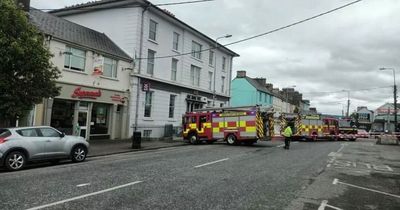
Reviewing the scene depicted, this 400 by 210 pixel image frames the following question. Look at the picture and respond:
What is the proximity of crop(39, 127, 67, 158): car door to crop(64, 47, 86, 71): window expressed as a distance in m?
9.66

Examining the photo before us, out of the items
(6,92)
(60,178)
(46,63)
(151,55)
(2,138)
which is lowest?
(60,178)

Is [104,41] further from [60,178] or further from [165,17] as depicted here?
[60,178]

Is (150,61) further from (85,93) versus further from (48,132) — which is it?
(48,132)

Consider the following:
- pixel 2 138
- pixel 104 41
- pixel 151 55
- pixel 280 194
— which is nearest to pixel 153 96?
pixel 151 55

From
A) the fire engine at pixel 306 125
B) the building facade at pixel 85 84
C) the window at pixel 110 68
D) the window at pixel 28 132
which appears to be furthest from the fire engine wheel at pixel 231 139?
the window at pixel 28 132

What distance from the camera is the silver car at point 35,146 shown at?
12.6 meters

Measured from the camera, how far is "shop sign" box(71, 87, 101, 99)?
77.0 ft

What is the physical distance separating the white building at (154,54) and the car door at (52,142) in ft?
43.2

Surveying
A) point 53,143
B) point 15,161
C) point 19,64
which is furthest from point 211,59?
point 15,161

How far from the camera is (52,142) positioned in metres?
14.1

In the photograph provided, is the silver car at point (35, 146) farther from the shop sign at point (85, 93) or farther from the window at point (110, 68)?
the window at point (110, 68)

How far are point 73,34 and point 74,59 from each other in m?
2.26

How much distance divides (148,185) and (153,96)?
72.7ft

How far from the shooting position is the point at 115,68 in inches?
1071
